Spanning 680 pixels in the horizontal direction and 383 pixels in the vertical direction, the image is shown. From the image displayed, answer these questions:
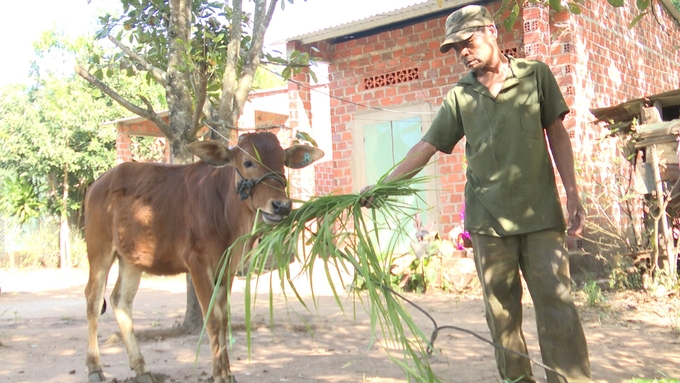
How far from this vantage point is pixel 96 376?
4703mm

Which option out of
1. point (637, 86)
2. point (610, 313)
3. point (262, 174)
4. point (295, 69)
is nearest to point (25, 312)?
point (295, 69)

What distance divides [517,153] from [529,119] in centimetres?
18

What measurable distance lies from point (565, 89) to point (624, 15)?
298cm

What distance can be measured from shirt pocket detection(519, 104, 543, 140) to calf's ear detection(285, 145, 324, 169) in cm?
139

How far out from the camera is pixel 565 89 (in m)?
8.57

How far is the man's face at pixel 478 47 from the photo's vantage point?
10.9 feet

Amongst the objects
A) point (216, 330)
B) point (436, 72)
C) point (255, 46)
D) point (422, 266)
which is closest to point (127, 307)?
point (216, 330)

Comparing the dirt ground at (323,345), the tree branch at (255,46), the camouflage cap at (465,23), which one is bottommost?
the dirt ground at (323,345)

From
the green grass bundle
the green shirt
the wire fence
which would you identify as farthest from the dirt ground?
the wire fence

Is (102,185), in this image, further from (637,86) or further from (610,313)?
(637,86)

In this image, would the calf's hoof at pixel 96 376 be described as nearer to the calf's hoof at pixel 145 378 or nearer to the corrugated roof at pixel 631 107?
the calf's hoof at pixel 145 378

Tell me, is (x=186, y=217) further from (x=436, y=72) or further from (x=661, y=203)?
(x=436, y=72)

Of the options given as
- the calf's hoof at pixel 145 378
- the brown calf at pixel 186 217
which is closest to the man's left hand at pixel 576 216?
the brown calf at pixel 186 217

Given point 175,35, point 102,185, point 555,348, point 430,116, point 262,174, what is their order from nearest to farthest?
point 555,348, point 262,174, point 102,185, point 175,35, point 430,116
